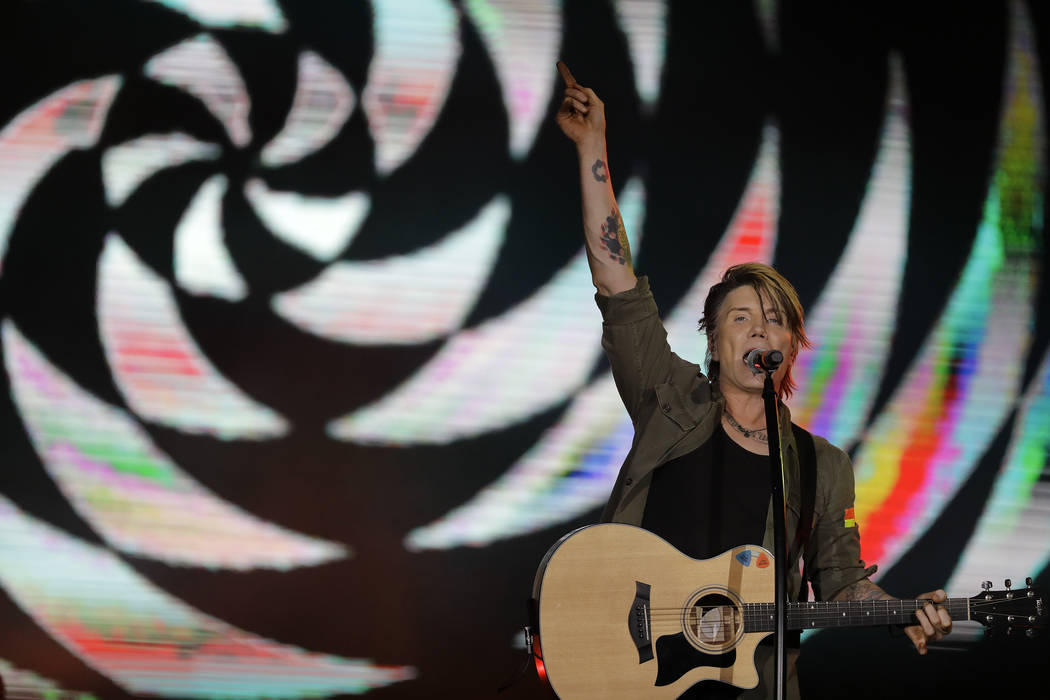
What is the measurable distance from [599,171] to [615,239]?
169 mm

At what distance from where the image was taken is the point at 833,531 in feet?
7.96

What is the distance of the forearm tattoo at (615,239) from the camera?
241 centimetres

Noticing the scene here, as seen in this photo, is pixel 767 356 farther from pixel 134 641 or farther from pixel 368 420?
pixel 134 641

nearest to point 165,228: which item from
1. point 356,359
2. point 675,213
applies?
point 356,359

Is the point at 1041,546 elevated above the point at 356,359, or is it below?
below

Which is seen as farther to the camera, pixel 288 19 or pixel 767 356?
pixel 288 19

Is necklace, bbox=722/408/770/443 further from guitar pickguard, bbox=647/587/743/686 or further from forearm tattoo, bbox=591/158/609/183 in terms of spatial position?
forearm tattoo, bbox=591/158/609/183

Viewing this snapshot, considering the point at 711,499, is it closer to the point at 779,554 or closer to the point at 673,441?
the point at 673,441

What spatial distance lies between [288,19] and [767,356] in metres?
2.80

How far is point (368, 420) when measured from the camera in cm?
384

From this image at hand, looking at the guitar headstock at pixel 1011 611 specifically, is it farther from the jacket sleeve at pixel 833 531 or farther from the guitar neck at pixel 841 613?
the jacket sleeve at pixel 833 531

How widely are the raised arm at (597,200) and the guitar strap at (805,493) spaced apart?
1.93 ft

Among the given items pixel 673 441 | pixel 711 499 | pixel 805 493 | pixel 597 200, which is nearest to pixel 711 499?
pixel 711 499

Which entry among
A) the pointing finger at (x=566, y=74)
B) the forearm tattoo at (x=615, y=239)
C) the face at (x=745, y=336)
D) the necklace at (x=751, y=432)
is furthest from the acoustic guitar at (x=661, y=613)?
the pointing finger at (x=566, y=74)
